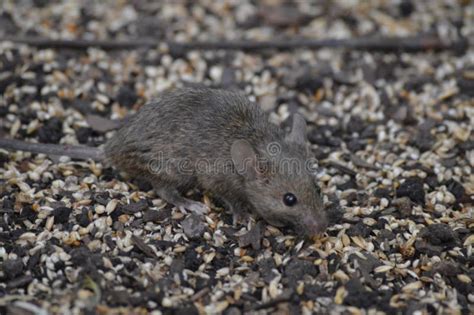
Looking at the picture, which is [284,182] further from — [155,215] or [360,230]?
[155,215]

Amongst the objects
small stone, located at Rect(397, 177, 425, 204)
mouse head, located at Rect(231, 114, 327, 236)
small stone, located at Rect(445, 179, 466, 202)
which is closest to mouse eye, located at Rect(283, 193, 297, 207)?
mouse head, located at Rect(231, 114, 327, 236)

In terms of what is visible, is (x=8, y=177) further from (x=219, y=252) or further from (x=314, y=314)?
(x=314, y=314)

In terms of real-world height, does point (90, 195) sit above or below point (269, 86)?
below

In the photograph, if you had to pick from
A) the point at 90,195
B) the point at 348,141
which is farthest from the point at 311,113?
the point at 90,195

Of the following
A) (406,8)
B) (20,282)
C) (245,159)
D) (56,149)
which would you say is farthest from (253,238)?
(406,8)

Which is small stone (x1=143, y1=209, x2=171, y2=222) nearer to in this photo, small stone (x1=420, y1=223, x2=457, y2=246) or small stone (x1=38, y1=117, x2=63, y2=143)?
small stone (x1=38, y1=117, x2=63, y2=143)

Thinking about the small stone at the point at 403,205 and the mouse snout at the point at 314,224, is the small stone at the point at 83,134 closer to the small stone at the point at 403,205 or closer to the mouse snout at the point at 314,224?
the mouse snout at the point at 314,224

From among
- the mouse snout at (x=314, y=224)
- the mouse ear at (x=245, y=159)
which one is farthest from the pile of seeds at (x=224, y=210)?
the mouse ear at (x=245, y=159)

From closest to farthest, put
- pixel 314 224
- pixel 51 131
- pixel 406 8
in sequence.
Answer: pixel 314 224
pixel 51 131
pixel 406 8
